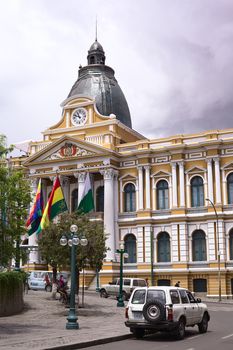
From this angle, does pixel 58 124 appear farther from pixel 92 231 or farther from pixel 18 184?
pixel 18 184

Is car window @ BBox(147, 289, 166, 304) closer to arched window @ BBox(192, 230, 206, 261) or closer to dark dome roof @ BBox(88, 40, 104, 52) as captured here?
arched window @ BBox(192, 230, 206, 261)

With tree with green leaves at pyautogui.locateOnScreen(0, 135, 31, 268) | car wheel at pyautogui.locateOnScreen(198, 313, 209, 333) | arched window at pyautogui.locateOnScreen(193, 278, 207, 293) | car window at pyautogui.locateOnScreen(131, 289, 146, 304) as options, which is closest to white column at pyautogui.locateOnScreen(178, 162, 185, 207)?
arched window at pyautogui.locateOnScreen(193, 278, 207, 293)

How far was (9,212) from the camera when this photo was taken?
70.7 ft

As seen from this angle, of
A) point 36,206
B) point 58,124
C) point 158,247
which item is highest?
point 58,124

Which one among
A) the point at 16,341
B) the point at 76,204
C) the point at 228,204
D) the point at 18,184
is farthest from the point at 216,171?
the point at 16,341

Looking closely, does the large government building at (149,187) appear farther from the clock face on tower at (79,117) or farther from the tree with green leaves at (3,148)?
the tree with green leaves at (3,148)

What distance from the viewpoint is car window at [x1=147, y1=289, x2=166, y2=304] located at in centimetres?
1865

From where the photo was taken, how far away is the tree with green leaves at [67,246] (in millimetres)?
29672

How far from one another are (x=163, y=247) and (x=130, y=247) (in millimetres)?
3505

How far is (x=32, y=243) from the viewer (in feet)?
180

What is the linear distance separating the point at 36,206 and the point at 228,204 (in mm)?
17588

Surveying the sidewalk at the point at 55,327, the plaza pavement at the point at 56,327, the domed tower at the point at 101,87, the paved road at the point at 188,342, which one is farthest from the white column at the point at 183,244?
the paved road at the point at 188,342

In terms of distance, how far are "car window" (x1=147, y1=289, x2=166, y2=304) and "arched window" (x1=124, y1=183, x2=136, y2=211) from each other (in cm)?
3415

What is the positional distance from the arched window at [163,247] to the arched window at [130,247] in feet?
8.42
